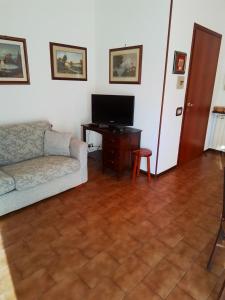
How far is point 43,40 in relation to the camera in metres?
A: 2.91

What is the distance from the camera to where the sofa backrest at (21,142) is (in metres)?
2.51

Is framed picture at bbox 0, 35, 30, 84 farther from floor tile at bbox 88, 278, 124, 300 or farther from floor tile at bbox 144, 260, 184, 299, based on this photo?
floor tile at bbox 144, 260, 184, 299

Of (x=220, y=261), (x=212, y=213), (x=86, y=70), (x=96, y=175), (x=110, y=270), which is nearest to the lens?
(x=110, y=270)

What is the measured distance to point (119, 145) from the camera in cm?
287

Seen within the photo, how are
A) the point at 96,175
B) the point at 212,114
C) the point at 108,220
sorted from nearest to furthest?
the point at 108,220
the point at 96,175
the point at 212,114

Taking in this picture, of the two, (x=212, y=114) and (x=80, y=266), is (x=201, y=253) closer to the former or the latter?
(x=80, y=266)

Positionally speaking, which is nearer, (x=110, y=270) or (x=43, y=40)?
(x=110, y=270)

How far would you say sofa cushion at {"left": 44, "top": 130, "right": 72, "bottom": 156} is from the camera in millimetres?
2713

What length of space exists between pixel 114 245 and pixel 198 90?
2.79 m

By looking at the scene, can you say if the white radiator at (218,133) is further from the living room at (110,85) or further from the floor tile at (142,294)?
the floor tile at (142,294)

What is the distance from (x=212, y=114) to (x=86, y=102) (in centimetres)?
249

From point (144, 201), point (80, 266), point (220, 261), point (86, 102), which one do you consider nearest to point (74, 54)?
point (86, 102)

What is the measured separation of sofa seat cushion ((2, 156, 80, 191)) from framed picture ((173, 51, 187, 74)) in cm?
181

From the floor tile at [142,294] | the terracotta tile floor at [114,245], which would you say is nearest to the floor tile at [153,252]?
the terracotta tile floor at [114,245]
